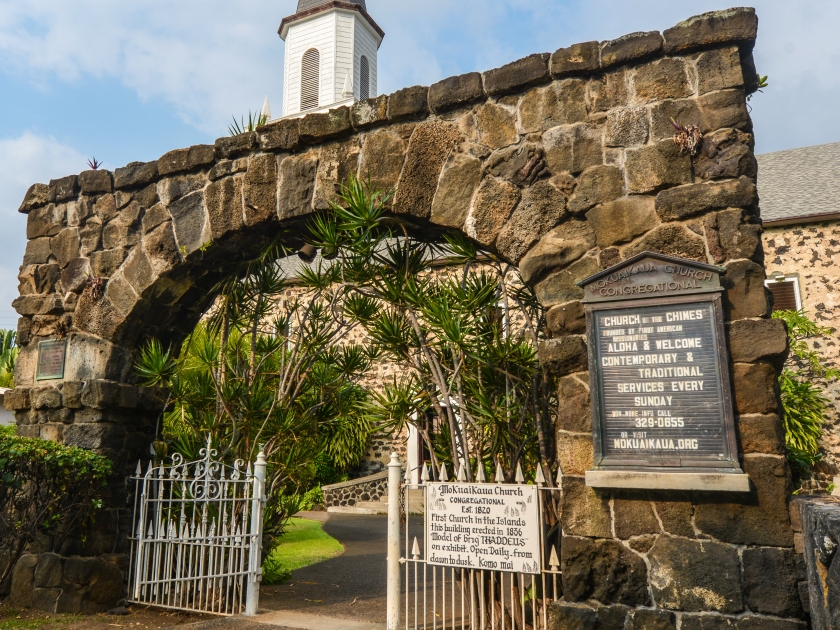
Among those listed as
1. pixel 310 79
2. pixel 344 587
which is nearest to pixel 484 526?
pixel 344 587

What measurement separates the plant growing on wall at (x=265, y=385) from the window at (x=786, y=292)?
861 cm

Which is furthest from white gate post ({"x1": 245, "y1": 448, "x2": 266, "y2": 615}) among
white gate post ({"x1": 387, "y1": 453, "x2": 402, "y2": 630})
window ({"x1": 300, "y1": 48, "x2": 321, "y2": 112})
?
window ({"x1": 300, "y1": 48, "x2": 321, "y2": 112})

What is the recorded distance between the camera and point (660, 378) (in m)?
3.71

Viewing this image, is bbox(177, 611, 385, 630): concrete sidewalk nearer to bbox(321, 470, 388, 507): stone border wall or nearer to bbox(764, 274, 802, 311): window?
bbox(321, 470, 388, 507): stone border wall

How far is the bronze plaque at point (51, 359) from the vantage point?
597 centimetres

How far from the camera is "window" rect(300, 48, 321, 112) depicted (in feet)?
73.7

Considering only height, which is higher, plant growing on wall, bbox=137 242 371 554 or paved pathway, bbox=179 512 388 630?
plant growing on wall, bbox=137 242 371 554

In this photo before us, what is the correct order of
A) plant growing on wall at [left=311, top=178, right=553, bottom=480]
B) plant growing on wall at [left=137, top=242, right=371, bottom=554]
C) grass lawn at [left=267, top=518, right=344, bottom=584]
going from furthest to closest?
grass lawn at [left=267, top=518, right=344, bottom=584] → plant growing on wall at [left=137, top=242, right=371, bottom=554] → plant growing on wall at [left=311, top=178, right=553, bottom=480]

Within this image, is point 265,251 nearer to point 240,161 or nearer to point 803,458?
point 240,161

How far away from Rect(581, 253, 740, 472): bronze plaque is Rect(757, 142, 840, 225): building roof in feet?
31.9

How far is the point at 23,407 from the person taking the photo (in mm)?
6055

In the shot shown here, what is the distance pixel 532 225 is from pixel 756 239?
4.01 ft

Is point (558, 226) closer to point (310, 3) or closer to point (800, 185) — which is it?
point (800, 185)

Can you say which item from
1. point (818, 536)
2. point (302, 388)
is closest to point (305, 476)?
point (302, 388)
